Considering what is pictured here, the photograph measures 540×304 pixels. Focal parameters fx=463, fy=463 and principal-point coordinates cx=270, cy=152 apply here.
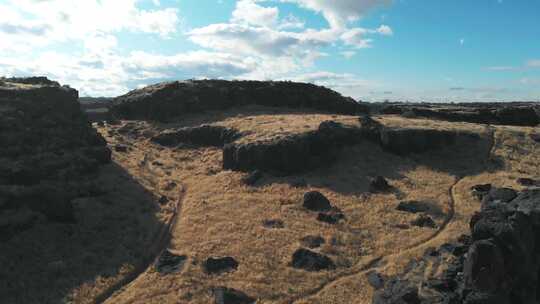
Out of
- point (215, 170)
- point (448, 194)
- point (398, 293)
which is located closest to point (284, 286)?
point (398, 293)

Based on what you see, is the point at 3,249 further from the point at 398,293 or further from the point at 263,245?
the point at 398,293

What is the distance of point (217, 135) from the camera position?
72.6 m

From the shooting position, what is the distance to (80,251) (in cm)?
3691

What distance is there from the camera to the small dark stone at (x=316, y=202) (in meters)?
46.2

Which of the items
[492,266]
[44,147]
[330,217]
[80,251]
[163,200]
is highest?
[44,147]

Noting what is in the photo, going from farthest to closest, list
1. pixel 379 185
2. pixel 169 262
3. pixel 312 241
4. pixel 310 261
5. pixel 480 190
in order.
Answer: pixel 379 185 < pixel 480 190 < pixel 312 241 < pixel 169 262 < pixel 310 261

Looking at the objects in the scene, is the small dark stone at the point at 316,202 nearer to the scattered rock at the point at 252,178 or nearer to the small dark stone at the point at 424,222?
the small dark stone at the point at 424,222

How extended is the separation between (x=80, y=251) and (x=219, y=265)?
1163 centimetres

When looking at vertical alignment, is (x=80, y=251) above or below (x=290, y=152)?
below

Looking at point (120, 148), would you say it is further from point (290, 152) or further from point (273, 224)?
point (273, 224)

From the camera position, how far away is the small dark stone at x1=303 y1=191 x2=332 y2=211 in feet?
152

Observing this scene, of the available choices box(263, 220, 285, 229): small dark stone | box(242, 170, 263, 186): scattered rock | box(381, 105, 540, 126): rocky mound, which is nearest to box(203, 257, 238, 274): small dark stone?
box(263, 220, 285, 229): small dark stone

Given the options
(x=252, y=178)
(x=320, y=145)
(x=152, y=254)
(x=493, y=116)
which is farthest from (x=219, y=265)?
(x=493, y=116)

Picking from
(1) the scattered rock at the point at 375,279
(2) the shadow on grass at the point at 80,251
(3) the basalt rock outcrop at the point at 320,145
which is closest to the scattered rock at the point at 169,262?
(2) the shadow on grass at the point at 80,251
